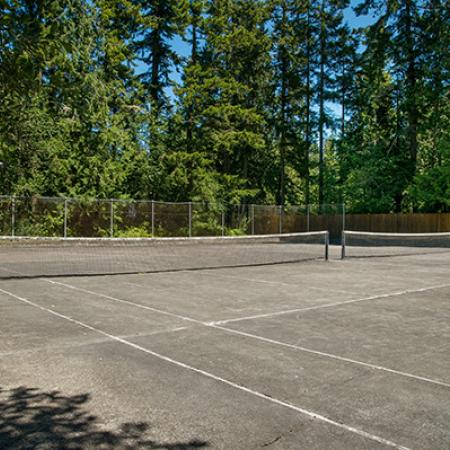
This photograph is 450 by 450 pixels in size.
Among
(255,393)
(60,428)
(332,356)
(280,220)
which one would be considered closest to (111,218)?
(280,220)

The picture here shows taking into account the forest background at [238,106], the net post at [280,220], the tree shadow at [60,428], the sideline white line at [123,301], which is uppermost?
the forest background at [238,106]

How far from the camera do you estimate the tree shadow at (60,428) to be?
11.5 feet

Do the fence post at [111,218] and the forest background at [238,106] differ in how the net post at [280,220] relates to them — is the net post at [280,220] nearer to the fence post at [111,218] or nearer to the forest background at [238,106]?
the forest background at [238,106]

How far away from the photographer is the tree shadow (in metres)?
3.49

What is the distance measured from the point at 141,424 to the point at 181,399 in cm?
57

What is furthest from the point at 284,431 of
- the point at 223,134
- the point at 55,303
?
the point at 223,134

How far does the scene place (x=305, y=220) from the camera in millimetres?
41438

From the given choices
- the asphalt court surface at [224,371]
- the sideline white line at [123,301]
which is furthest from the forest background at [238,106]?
the asphalt court surface at [224,371]

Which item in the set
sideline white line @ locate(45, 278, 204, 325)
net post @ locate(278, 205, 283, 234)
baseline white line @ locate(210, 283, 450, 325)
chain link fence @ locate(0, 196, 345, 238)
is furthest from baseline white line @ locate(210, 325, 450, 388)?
net post @ locate(278, 205, 283, 234)

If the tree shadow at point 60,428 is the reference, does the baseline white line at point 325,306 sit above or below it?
below

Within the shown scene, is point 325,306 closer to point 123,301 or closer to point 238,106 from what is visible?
point 123,301

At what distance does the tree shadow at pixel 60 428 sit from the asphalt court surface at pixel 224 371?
0.05 ft

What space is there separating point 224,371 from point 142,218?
26810 millimetres

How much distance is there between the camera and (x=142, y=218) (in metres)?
31.4
